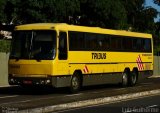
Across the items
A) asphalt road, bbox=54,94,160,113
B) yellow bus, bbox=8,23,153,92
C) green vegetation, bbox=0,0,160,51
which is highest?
green vegetation, bbox=0,0,160,51

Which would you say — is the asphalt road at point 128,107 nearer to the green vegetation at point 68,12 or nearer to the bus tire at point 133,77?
the bus tire at point 133,77

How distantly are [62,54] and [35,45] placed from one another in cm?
122

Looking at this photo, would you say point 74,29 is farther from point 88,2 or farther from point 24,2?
point 88,2

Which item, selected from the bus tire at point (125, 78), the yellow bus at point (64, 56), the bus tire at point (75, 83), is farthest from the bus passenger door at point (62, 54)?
the bus tire at point (125, 78)

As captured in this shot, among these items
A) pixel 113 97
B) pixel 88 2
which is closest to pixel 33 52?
pixel 113 97

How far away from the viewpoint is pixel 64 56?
23625 millimetres

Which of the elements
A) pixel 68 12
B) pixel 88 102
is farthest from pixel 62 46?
pixel 68 12

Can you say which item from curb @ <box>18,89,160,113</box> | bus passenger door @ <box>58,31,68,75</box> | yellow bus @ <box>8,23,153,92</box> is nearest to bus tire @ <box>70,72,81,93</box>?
yellow bus @ <box>8,23,153,92</box>

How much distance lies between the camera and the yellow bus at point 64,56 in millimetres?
23016

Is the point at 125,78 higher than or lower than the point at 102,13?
lower

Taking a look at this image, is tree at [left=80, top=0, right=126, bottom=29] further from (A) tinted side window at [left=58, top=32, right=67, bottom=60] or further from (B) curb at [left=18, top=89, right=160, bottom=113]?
(B) curb at [left=18, top=89, right=160, bottom=113]

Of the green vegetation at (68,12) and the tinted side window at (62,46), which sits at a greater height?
the green vegetation at (68,12)

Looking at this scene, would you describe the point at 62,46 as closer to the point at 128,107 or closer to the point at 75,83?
the point at 75,83

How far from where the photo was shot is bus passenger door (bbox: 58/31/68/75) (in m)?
23.3
